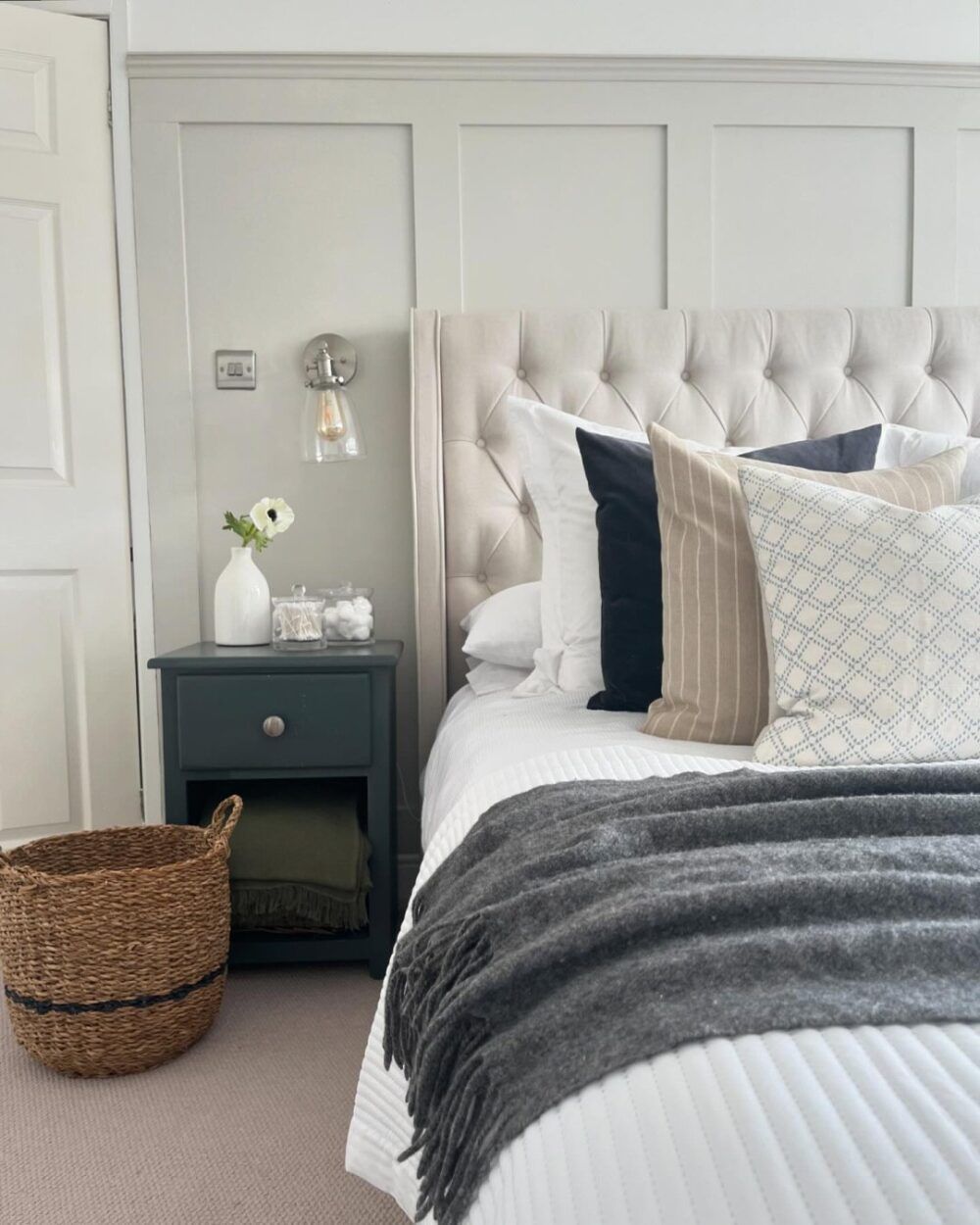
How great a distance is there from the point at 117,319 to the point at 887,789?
1966 mm

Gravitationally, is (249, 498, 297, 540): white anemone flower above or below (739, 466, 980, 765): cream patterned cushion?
above

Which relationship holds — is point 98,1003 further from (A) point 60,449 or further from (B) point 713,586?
(A) point 60,449

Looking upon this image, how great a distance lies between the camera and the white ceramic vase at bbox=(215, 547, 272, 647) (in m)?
2.04

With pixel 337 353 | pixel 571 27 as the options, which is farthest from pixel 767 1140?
pixel 571 27

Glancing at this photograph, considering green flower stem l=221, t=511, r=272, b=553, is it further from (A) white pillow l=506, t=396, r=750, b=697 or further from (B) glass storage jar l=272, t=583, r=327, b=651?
(A) white pillow l=506, t=396, r=750, b=697

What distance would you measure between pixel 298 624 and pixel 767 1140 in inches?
62.1

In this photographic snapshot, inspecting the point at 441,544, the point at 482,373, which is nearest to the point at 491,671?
the point at 441,544

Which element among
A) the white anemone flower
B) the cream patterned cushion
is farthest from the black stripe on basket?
the cream patterned cushion

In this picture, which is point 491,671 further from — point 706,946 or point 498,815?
point 706,946

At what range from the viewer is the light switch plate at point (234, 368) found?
2215 mm

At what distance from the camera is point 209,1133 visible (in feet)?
4.61

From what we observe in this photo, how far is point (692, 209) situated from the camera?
226 cm

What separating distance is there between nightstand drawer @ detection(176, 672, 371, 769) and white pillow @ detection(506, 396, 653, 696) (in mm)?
362

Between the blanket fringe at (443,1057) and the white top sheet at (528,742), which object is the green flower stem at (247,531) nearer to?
the white top sheet at (528,742)
